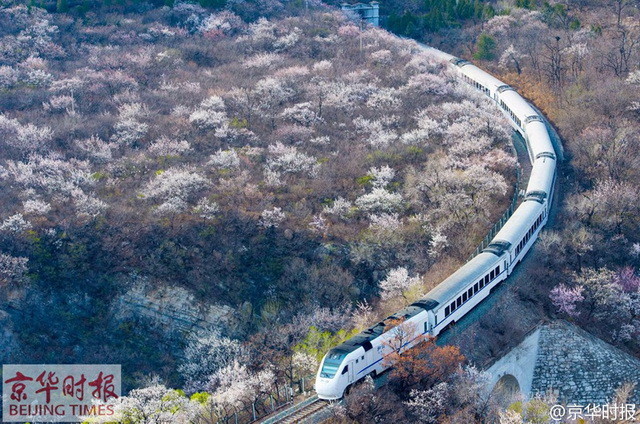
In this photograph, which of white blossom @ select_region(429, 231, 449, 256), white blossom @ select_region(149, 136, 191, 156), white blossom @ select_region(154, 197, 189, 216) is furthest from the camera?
white blossom @ select_region(149, 136, 191, 156)

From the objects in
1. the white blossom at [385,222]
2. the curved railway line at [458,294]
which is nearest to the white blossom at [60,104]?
the white blossom at [385,222]

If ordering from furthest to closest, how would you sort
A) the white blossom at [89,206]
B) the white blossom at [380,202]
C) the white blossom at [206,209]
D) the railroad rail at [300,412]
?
the white blossom at [380,202] < the white blossom at [206,209] < the white blossom at [89,206] < the railroad rail at [300,412]

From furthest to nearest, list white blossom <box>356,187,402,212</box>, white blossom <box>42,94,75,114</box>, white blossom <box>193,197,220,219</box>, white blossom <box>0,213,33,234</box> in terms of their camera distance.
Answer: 1. white blossom <box>42,94,75,114</box>
2. white blossom <box>356,187,402,212</box>
3. white blossom <box>193,197,220,219</box>
4. white blossom <box>0,213,33,234</box>

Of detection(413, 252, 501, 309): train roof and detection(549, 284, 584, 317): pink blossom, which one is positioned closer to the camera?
detection(413, 252, 501, 309): train roof

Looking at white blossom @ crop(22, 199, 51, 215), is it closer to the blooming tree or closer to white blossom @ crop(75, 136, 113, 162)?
white blossom @ crop(75, 136, 113, 162)

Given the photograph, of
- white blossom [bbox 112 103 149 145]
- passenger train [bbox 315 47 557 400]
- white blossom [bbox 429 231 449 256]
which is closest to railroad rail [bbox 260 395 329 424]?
passenger train [bbox 315 47 557 400]

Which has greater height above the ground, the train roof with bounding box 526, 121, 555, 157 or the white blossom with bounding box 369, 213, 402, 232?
the train roof with bounding box 526, 121, 555, 157

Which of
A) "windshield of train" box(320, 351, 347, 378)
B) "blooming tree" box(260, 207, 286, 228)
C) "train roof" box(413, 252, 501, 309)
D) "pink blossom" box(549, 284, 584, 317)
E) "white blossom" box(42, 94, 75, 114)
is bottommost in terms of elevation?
"pink blossom" box(549, 284, 584, 317)

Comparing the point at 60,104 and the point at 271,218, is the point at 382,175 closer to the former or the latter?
the point at 271,218

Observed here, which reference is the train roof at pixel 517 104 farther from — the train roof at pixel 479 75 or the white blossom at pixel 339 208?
the white blossom at pixel 339 208
